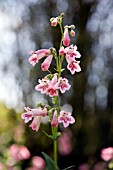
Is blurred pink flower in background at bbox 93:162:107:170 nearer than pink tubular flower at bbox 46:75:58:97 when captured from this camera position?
No

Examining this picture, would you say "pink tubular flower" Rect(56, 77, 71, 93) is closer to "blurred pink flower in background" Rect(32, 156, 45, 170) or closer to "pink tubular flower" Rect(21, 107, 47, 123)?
"pink tubular flower" Rect(21, 107, 47, 123)

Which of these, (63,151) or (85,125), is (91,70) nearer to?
(85,125)

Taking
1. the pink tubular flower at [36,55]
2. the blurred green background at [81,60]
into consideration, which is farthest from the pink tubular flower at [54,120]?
the blurred green background at [81,60]

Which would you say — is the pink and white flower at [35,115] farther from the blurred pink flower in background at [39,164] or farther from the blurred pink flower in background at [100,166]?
the blurred pink flower in background at [100,166]

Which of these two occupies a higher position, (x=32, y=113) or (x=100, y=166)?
(x=32, y=113)

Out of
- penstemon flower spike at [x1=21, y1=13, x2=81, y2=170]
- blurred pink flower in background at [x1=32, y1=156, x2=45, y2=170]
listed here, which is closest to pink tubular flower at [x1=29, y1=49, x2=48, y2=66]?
penstemon flower spike at [x1=21, y1=13, x2=81, y2=170]

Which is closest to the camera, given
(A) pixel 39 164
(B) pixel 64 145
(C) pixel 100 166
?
(A) pixel 39 164

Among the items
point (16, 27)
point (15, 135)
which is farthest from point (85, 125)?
point (16, 27)

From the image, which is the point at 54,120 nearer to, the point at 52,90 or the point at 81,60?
the point at 52,90

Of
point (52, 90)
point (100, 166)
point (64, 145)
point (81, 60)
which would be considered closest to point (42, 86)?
point (52, 90)
